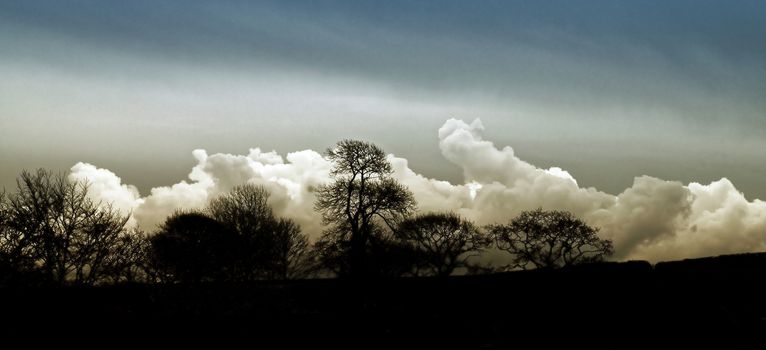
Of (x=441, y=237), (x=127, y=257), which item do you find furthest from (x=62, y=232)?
(x=441, y=237)

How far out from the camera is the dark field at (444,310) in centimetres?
463

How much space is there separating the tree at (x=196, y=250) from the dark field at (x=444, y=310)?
2535 centimetres

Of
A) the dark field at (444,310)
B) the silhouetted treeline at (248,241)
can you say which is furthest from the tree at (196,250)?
the dark field at (444,310)

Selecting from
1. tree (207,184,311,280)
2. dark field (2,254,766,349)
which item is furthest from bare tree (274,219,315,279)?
dark field (2,254,766,349)

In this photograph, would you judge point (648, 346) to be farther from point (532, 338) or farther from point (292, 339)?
point (292, 339)

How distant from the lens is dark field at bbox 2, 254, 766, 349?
182 inches

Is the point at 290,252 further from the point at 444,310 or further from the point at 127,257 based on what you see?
the point at 444,310

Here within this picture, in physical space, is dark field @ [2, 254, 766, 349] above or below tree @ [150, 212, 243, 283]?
below

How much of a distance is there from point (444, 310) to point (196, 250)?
101 ft

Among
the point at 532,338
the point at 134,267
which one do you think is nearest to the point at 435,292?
the point at 532,338

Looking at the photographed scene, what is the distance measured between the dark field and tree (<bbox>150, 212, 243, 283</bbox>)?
2535 cm

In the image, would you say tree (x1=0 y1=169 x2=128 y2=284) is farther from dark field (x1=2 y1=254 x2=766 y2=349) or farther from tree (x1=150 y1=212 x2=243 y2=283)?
dark field (x1=2 y1=254 x2=766 y2=349)

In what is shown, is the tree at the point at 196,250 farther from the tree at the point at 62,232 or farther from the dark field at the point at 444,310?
the dark field at the point at 444,310

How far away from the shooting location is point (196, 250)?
34.3 m
